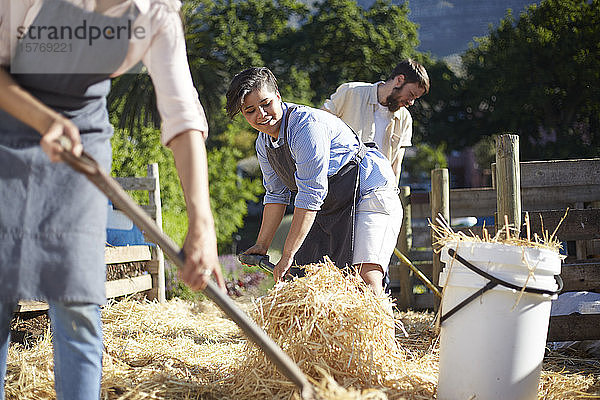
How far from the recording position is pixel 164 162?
28.1 ft

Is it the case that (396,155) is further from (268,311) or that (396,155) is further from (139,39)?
(139,39)

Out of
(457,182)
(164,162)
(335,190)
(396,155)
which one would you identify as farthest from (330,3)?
(335,190)

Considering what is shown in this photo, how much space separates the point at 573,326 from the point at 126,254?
3.36 meters

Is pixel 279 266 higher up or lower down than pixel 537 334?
higher up

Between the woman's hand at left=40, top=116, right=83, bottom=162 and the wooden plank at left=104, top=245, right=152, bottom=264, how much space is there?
11.2 ft

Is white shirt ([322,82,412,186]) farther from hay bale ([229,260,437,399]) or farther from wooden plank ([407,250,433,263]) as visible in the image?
hay bale ([229,260,437,399])

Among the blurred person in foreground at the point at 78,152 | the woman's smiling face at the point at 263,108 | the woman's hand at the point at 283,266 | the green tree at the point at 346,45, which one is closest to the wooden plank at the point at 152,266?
the woman's smiling face at the point at 263,108

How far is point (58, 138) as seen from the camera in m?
1.43

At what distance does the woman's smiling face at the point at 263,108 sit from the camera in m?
2.86

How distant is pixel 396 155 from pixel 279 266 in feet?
6.77

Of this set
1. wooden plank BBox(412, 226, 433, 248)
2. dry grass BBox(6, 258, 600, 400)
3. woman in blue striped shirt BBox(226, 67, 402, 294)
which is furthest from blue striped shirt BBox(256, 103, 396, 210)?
wooden plank BBox(412, 226, 433, 248)

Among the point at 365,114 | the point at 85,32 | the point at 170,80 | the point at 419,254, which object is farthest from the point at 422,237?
the point at 85,32

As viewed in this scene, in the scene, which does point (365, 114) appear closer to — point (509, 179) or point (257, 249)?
point (509, 179)

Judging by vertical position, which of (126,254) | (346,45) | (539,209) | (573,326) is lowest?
(573,326)
